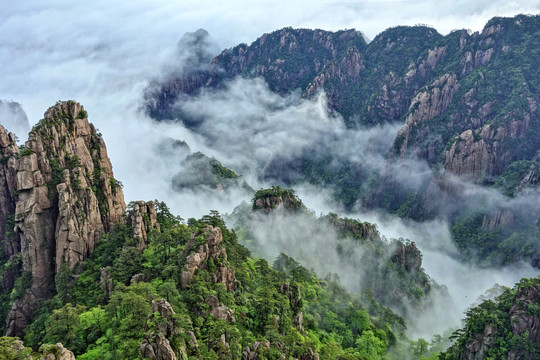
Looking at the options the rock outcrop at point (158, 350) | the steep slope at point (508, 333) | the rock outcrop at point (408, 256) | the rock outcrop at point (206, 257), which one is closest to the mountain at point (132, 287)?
the rock outcrop at point (158, 350)

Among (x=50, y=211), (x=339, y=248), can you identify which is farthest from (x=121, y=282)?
(x=339, y=248)

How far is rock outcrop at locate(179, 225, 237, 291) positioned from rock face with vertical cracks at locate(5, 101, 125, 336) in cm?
2038

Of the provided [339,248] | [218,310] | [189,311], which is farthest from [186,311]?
[339,248]

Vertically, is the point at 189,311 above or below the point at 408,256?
above

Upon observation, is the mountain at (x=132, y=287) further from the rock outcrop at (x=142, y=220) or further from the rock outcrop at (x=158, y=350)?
the rock outcrop at (x=142, y=220)

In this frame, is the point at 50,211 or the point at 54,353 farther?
the point at 50,211

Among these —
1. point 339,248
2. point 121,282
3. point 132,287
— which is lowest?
point 339,248

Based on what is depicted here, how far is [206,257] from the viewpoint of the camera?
53.5 metres

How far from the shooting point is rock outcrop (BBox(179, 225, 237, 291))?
1948 inches

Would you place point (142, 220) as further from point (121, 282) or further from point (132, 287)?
point (132, 287)

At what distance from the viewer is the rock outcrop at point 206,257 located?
49469 millimetres

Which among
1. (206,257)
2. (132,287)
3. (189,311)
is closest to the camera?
(189,311)

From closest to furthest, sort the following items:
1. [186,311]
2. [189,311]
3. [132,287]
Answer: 1. [186,311]
2. [189,311]
3. [132,287]

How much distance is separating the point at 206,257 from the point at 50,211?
96.6 ft
